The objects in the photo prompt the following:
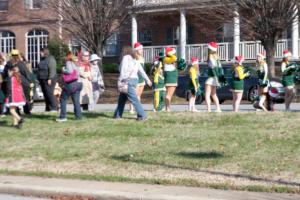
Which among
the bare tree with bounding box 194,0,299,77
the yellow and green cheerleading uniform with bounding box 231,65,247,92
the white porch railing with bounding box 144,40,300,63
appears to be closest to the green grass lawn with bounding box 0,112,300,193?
A: the yellow and green cheerleading uniform with bounding box 231,65,247,92

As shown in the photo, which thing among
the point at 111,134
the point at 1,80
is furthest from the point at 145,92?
the point at 111,134

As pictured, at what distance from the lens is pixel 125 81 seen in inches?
553

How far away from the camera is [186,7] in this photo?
3638 cm

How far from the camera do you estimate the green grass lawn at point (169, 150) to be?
391 inches

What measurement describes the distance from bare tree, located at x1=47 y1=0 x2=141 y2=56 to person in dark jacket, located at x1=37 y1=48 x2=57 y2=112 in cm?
1196

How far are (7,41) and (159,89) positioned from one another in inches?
1260

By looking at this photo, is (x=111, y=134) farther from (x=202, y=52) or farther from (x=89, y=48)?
(x=202, y=52)

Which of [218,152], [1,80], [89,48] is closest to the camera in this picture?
[218,152]

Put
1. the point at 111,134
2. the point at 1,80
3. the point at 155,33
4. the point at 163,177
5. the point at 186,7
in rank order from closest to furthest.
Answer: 1. the point at 163,177
2. the point at 111,134
3. the point at 1,80
4. the point at 186,7
5. the point at 155,33

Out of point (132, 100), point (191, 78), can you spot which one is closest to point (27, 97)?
point (132, 100)

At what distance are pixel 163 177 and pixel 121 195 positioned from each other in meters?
1.14

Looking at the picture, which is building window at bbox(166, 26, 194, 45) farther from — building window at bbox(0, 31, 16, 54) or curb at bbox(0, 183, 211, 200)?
curb at bbox(0, 183, 211, 200)

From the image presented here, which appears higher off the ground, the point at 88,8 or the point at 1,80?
the point at 88,8

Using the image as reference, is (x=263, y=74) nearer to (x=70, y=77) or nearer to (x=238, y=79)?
(x=238, y=79)
